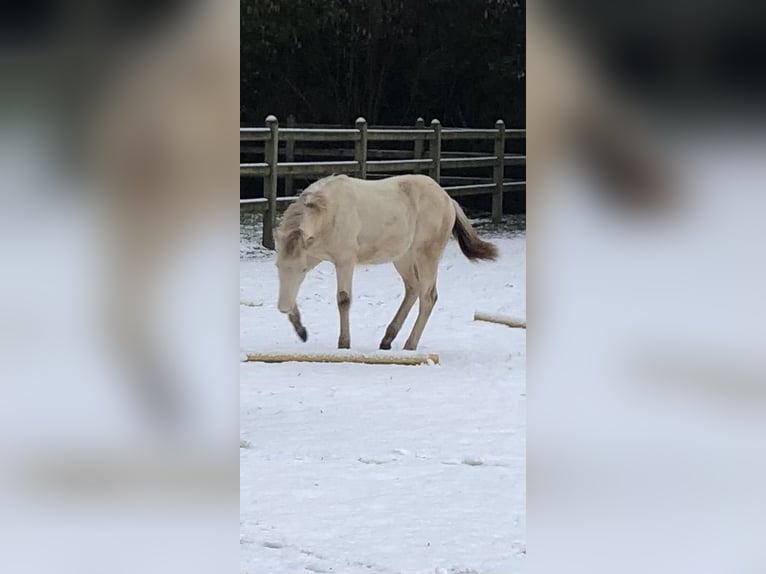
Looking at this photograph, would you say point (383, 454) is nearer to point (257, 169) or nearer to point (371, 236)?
point (371, 236)

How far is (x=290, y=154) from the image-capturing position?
382 inches

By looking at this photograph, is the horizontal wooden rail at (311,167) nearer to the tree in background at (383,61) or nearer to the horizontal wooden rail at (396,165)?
the horizontal wooden rail at (396,165)

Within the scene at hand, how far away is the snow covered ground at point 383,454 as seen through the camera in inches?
78.3

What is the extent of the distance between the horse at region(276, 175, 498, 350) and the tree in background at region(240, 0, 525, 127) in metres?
4.93

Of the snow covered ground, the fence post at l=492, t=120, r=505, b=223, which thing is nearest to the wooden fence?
the fence post at l=492, t=120, r=505, b=223

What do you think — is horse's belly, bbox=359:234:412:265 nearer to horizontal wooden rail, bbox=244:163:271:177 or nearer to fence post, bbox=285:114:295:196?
horizontal wooden rail, bbox=244:163:271:177

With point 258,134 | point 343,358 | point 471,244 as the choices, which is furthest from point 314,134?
point 343,358

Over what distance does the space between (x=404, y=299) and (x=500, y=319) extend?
0.67m

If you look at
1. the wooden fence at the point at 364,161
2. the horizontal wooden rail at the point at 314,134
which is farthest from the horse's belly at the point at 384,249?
the horizontal wooden rail at the point at 314,134

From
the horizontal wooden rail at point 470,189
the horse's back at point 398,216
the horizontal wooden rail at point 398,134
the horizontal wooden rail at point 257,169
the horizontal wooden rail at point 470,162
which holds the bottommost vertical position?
the horse's back at point 398,216

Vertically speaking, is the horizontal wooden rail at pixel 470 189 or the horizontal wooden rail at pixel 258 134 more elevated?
the horizontal wooden rail at pixel 258 134

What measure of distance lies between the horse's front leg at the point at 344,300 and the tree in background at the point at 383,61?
5.34m

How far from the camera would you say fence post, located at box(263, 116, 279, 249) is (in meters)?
8.29
